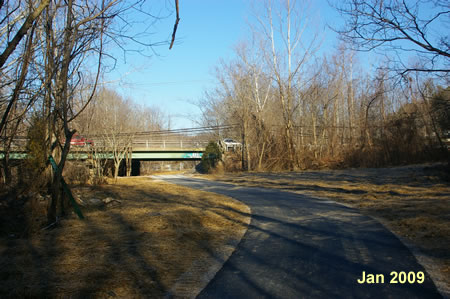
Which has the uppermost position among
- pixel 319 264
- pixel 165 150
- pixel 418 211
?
pixel 165 150

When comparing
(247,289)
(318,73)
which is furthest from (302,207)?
(318,73)

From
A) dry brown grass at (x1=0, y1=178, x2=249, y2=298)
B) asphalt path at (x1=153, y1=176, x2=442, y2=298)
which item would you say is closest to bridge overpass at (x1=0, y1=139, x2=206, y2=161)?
dry brown grass at (x1=0, y1=178, x2=249, y2=298)

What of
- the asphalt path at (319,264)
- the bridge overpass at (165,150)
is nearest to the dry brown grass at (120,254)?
the asphalt path at (319,264)

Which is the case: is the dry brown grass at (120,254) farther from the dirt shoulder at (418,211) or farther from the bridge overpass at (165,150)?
the bridge overpass at (165,150)

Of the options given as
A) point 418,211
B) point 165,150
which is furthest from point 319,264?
point 165,150

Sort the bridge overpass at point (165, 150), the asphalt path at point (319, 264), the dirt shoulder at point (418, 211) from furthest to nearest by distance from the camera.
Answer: the bridge overpass at point (165, 150) → the dirt shoulder at point (418, 211) → the asphalt path at point (319, 264)

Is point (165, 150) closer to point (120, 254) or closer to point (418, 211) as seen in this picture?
point (418, 211)

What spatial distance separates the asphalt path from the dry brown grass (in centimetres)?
41

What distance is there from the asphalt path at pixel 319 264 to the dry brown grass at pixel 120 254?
414 millimetres

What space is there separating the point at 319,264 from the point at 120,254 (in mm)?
2634

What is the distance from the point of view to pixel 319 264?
14.2ft

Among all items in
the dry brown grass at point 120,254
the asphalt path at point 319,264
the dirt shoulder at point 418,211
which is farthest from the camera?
the dirt shoulder at point 418,211

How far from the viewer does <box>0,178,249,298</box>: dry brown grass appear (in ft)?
12.2

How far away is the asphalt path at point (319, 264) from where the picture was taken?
3.56 meters
